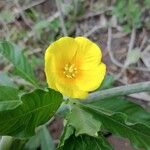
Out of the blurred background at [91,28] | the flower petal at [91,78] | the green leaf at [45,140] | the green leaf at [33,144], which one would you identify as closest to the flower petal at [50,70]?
the flower petal at [91,78]

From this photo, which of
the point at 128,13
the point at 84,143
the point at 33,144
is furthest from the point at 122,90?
the point at 128,13

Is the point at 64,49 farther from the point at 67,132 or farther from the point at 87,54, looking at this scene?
the point at 67,132

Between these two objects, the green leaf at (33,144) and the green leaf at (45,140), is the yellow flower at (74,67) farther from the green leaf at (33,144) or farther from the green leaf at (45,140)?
the green leaf at (33,144)

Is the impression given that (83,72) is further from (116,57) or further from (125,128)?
(116,57)

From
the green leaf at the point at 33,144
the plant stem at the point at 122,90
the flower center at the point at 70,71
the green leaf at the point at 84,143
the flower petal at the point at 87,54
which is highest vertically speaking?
the flower petal at the point at 87,54

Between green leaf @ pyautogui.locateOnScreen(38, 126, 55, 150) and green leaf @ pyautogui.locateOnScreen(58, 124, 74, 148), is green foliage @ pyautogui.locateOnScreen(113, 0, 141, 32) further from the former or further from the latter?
green leaf @ pyautogui.locateOnScreen(58, 124, 74, 148)

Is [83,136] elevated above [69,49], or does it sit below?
below

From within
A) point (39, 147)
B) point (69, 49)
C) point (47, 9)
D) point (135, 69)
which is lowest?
point (39, 147)

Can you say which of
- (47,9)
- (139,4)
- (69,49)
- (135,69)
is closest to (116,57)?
(135,69)
